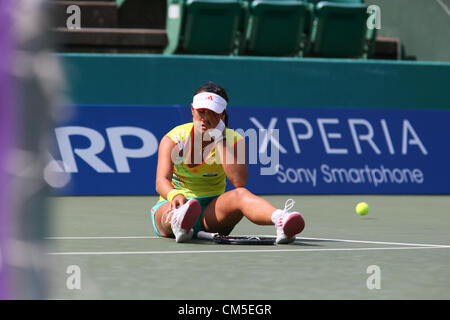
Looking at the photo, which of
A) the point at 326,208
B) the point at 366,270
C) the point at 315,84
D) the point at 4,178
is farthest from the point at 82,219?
the point at 4,178

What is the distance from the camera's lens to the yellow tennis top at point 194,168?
6.06 meters

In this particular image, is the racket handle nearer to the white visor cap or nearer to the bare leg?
the bare leg

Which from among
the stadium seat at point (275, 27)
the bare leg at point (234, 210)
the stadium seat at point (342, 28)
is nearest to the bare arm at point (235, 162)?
the bare leg at point (234, 210)

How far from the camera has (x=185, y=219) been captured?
18.4ft

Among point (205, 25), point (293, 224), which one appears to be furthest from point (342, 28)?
point (293, 224)

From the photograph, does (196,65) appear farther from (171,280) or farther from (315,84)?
(171,280)

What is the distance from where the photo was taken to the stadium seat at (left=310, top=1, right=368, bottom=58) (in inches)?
538

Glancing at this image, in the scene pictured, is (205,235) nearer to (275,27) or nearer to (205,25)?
(205,25)

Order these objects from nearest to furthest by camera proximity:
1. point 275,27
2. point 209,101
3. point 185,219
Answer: point 185,219 < point 209,101 < point 275,27

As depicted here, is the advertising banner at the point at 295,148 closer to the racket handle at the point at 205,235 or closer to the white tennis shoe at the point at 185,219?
the racket handle at the point at 205,235

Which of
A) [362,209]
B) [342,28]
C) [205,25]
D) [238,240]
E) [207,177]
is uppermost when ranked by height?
[342,28]

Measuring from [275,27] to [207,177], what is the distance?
7715 mm

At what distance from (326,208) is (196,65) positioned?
3.03 metres

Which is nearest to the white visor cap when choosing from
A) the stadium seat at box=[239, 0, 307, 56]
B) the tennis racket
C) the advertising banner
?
the tennis racket
